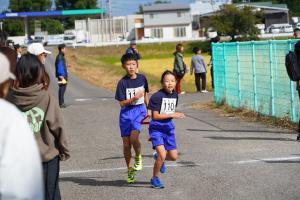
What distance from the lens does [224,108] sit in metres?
17.1

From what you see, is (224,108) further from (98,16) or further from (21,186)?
(98,16)

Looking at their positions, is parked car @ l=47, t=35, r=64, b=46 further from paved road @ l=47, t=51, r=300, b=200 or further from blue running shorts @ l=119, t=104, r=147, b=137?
blue running shorts @ l=119, t=104, r=147, b=137

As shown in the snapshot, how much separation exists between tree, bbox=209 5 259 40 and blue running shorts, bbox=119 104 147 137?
6256 centimetres

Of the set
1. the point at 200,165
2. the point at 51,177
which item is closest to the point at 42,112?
the point at 51,177

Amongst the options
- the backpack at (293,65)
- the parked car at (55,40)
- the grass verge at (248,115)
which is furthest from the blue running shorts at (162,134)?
the parked car at (55,40)

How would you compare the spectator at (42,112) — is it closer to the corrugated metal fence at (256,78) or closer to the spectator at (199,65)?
the corrugated metal fence at (256,78)

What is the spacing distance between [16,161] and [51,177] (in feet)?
8.31

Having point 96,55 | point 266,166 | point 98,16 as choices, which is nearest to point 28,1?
point 98,16

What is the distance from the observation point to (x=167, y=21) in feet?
350

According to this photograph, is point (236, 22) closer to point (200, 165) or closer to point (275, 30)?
point (275, 30)

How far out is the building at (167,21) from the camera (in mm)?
106500

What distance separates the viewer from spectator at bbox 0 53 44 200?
2779mm

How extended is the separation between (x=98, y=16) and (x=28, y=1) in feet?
64.4

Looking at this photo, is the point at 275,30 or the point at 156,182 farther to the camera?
the point at 275,30
